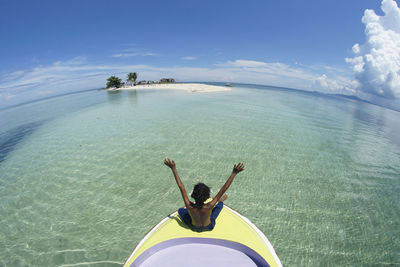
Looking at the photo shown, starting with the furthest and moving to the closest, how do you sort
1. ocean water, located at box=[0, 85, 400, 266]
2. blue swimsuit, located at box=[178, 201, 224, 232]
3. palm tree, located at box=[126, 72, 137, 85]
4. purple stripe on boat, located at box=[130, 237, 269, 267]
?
palm tree, located at box=[126, 72, 137, 85], ocean water, located at box=[0, 85, 400, 266], blue swimsuit, located at box=[178, 201, 224, 232], purple stripe on boat, located at box=[130, 237, 269, 267]

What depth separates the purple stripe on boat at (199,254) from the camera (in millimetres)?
2658

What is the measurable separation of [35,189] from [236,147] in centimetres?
924

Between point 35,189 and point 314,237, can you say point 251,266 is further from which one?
point 35,189

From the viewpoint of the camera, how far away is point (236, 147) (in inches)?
385

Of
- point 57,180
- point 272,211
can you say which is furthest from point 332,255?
point 57,180

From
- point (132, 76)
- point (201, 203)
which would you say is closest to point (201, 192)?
point (201, 203)

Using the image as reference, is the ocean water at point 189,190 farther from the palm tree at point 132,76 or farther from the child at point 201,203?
the palm tree at point 132,76

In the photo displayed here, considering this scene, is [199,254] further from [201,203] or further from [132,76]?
[132,76]

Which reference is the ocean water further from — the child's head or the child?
the child's head

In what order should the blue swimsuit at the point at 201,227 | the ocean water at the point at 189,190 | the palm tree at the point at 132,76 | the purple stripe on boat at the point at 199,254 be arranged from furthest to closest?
1. the palm tree at the point at 132,76
2. the ocean water at the point at 189,190
3. the blue swimsuit at the point at 201,227
4. the purple stripe on boat at the point at 199,254

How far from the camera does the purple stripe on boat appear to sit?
2.66 metres

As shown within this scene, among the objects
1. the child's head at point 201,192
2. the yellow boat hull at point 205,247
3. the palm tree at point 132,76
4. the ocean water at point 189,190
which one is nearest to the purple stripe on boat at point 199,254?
the yellow boat hull at point 205,247

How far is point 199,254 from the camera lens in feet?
9.12

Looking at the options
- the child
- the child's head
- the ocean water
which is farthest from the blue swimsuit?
the ocean water
